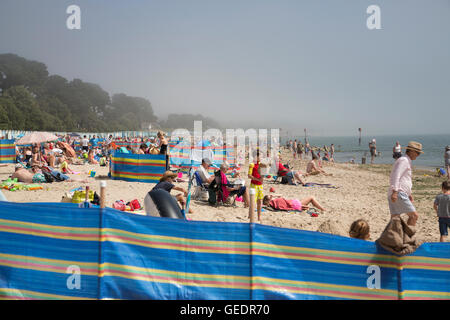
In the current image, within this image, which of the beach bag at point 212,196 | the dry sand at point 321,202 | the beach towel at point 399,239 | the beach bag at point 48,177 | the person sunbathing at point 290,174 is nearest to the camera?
the beach towel at point 399,239

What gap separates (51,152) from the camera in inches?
586

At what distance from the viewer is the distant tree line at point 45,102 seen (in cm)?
6562

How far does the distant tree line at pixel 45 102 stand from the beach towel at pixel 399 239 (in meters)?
64.7

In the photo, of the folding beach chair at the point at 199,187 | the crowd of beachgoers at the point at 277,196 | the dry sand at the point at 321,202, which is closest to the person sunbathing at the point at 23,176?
the crowd of beachgoers at the point at 277,196

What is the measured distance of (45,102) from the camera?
95438 millimetres

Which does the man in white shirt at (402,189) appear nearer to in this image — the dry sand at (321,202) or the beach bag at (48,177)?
the dry sand at (321,202)

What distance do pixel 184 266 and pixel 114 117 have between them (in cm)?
16810

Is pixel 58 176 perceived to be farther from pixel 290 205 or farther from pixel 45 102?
pixel 45 102

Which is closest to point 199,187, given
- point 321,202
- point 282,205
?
point 282,205

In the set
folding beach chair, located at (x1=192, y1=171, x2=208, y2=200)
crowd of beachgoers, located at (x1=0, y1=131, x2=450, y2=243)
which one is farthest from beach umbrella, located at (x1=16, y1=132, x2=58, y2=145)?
folding beach chair, located at (x1=192, y1=171, x2=208, y2=200)

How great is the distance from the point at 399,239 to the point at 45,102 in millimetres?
109162

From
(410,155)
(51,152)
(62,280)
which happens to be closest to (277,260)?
(62,280)

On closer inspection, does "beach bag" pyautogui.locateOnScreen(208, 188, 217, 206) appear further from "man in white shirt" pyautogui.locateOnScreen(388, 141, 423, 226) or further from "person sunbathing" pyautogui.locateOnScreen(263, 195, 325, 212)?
"man in white shirt" pyautogui.locateOnScreen(388, 141, 423, 226)

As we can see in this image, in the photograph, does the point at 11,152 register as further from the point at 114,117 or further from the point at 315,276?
the point at 114,117
